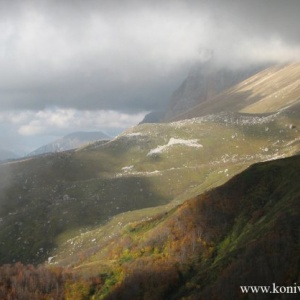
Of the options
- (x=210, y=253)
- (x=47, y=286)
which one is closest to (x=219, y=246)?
(x=210, y=253)

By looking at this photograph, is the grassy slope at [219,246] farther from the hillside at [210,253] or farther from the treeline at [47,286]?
the treeline at [47,286]

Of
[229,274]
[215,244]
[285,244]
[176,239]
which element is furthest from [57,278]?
[285,244]

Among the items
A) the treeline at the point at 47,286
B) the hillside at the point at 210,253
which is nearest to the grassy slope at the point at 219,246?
the hillside at the point at 210,253

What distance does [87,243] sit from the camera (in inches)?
7687

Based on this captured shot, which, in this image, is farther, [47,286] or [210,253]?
[47,286]

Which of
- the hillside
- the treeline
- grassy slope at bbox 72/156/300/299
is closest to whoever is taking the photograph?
grassy slope at bbox 72/156/300/299

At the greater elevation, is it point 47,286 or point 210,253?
point 210,253

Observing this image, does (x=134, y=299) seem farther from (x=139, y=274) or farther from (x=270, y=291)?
(x=270, y=291)

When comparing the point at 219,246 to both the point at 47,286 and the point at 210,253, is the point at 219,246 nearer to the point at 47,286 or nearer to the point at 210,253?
the point at 210,253

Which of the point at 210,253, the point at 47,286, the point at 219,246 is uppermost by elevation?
the point at 219,246

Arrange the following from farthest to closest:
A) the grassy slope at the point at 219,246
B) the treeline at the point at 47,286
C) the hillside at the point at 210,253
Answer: the treeline at the point at 47,286 → the hillside at the point at 210,253 → the grassy slope at the point at 219,246

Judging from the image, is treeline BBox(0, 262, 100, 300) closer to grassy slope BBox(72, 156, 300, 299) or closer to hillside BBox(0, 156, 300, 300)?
hillside BBox(0, 156, 300, 300)

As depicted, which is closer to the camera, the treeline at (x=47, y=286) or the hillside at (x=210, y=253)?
the hillside at (x=210, y=253)

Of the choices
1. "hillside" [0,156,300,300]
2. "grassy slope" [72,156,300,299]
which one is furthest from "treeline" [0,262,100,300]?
"grassy slope" [72,156,300,299]
